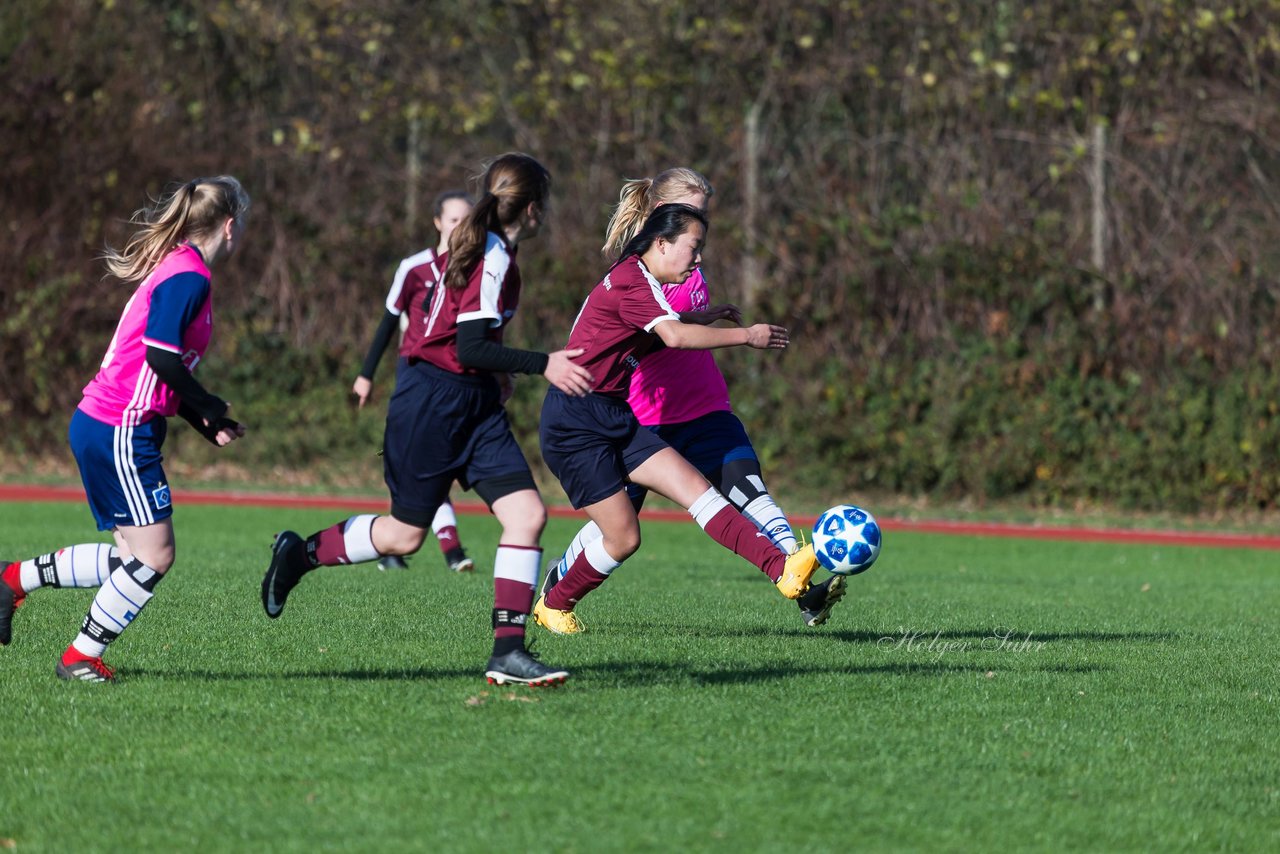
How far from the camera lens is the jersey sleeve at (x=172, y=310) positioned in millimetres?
5660

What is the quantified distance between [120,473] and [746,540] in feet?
7.77

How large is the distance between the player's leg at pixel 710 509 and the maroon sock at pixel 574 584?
454 mm

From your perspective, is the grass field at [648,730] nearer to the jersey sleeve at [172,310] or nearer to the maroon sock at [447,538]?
the jersey sleeve at [172,310]

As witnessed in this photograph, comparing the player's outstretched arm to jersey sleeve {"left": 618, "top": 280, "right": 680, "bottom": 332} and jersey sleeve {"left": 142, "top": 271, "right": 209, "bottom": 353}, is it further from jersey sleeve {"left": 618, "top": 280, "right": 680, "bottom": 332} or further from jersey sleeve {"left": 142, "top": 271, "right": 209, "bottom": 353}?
jersey sleeve {"left": 142, "top": 271, "right": 209, "bottom": 353}

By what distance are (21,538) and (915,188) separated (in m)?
11.0

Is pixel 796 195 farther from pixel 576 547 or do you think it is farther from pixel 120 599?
pixel 120 599

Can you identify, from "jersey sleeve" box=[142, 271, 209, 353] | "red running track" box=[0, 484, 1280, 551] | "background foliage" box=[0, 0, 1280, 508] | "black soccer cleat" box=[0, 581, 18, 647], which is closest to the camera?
"jersey sleeve" box=[142, 271, 209, 353]

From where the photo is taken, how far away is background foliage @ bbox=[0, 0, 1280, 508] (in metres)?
17.1

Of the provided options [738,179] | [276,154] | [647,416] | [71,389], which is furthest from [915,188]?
[647,416]

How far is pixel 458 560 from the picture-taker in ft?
34.7

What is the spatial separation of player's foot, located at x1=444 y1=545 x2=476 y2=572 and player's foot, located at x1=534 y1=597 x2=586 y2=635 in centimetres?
319

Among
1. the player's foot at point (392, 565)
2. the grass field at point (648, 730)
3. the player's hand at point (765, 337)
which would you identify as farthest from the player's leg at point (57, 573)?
the player's foot at point (392, 565)

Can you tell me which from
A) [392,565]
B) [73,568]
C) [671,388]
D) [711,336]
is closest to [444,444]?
[711,336]

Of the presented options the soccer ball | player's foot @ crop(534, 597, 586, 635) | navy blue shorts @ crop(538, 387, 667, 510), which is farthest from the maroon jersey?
player's foot @ crop(534, 597, 586, 635)
